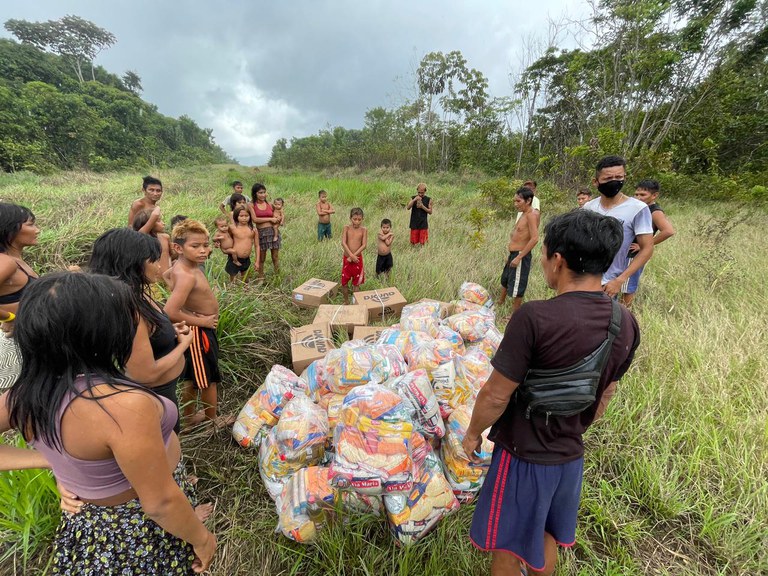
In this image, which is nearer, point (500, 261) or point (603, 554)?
point (603, 554)

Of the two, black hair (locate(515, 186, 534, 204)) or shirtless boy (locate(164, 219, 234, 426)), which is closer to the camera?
shirtless boy (locate(164, 219, 234, 426))

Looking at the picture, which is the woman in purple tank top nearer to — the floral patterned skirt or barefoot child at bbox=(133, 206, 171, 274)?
the floral patterned skirt

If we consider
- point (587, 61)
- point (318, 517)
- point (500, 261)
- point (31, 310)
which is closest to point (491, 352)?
point (318, 517)

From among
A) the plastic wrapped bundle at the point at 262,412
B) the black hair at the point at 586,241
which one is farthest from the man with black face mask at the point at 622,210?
the plastic wrapped bundle at the point at 262,412

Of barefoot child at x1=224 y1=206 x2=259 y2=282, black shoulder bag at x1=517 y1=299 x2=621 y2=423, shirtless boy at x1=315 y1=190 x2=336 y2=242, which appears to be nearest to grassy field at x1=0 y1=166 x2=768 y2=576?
barefoot child at x1=224 y1=206 x2=259 y2=282

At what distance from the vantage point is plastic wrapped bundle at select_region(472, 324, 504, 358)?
253 cm

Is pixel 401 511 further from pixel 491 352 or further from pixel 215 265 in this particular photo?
pixel 215 265

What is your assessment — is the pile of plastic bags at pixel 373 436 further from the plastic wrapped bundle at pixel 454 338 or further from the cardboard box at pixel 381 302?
the cardboard box at pixel 381 302

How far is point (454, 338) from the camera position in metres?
2.47

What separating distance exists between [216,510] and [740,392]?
350cm

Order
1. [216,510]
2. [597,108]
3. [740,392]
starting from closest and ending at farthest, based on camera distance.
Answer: [216,510] → [740,392] → [597,108]

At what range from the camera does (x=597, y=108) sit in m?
10.1

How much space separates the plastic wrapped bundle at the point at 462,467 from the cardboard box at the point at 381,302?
5.79 feet

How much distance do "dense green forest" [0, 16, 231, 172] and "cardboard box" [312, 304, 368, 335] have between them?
19.3 m
